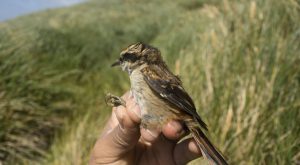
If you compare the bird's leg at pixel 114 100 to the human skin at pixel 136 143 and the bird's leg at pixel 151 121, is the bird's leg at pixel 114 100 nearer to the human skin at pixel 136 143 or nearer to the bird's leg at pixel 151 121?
the human skin at pixel 136 143

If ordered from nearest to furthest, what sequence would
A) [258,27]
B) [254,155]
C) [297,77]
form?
[254,155] → [297,77] → [258,27]

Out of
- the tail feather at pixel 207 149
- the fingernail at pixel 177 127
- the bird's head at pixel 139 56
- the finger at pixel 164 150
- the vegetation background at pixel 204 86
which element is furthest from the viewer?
the vegetation background at pixel 204 86

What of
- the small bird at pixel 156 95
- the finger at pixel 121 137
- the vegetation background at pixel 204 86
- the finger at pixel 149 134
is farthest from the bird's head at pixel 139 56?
the vegetation background at pixel 204 86

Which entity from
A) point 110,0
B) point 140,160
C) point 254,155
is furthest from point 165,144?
point 110,0

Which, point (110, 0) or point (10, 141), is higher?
point (10, 141)

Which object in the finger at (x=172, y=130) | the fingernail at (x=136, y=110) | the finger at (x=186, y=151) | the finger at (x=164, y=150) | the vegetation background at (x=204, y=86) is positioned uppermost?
the fingernail at (x=136, y=110)

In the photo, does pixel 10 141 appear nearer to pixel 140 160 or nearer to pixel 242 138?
pixel 242 138
